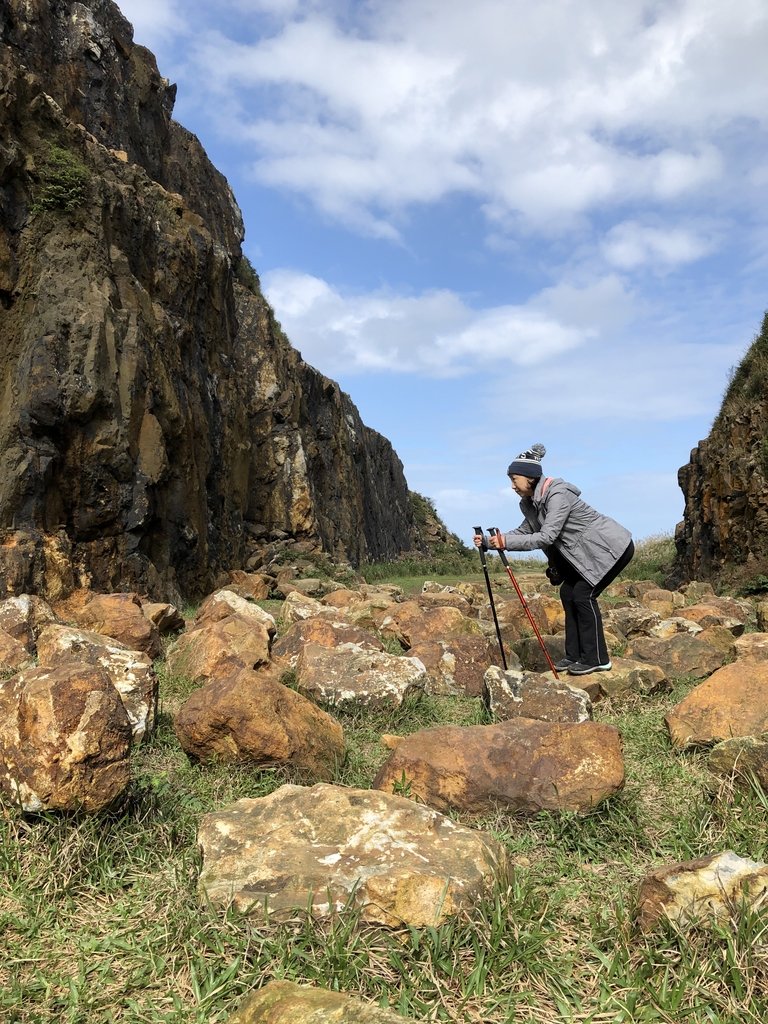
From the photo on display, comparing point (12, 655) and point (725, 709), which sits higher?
point (12, 655)

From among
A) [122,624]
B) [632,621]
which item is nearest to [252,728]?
[122,624]

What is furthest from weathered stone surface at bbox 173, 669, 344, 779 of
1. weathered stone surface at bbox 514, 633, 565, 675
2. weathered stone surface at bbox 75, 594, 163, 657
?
weathered stone surface at bbox 514, 633, 565, 675

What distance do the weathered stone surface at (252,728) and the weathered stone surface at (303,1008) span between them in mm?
1861

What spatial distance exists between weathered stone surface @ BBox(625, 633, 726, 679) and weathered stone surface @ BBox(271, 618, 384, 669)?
2.57 meters

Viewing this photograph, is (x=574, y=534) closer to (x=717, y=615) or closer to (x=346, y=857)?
(x=717, y=615)

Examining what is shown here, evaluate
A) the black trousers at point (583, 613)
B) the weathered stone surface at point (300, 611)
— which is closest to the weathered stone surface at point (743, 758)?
the black trousers at point (583, 613)

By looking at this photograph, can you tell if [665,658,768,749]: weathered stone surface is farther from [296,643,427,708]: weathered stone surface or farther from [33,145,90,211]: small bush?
[33,145,90,211]: small bush

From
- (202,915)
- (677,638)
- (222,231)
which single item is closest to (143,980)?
(202,915)

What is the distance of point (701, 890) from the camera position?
7.89ft

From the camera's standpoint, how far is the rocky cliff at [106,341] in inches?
442

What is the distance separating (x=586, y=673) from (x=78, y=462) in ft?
29.0

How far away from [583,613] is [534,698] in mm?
1760

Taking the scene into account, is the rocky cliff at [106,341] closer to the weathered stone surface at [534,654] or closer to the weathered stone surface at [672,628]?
the weathered stone surface at [534,654]

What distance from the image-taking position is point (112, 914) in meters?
2.68
